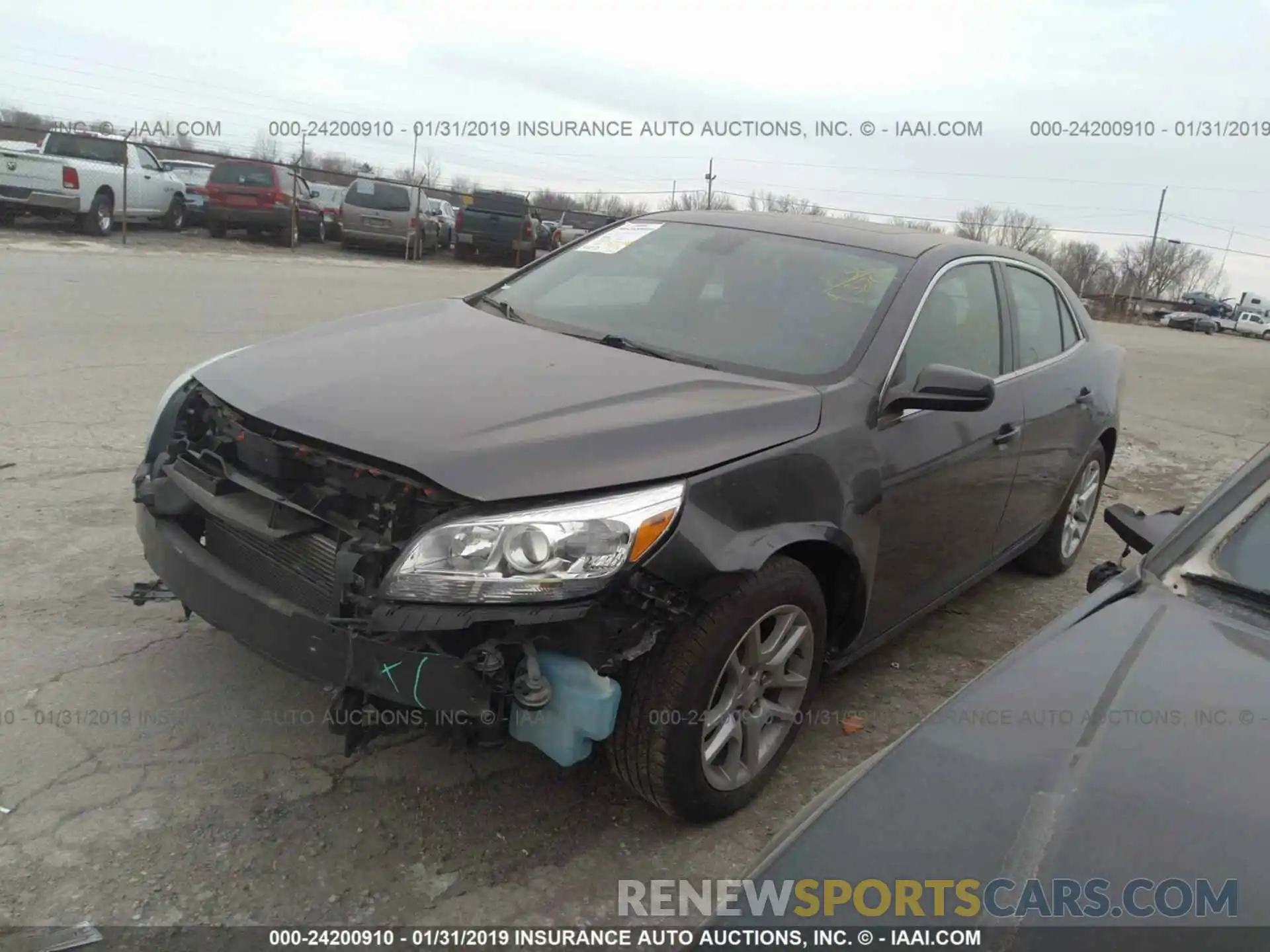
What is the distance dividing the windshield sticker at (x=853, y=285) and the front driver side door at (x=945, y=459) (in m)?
0.20

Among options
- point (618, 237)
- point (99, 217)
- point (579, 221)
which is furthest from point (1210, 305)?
point (618, 237)

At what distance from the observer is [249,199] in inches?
765

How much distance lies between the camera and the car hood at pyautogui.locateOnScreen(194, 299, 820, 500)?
2377 millimetres

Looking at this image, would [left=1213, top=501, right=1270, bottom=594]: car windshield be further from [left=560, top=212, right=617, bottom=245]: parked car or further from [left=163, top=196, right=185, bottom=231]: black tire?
[left=560, top=212, right=617, bottom=245]: parked car

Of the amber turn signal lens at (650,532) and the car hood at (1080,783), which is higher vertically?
the amber turn signal lens at (650,532)

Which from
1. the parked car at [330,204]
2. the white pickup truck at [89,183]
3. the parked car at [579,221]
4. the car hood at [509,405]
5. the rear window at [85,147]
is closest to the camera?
the car hood at [509,405]

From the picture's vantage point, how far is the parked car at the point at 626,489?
231cm

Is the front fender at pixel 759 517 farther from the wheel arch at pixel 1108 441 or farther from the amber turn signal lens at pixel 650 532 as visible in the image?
the wheel arch at pixel 1108 441

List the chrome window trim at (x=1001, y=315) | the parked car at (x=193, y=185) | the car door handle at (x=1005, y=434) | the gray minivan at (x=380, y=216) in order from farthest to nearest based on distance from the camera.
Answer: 1. the gray minivan at (x=380, y=216)
2. the parked car at (x=193, y=185)
3. the car door handle at (x=1005, y=434)
4. the chrome window trim at (x=1001, y=315)

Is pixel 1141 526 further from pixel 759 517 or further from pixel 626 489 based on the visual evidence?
pixel 626 489

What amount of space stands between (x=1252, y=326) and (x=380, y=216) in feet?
168

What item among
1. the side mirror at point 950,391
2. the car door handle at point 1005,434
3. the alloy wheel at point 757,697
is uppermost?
the side mirror at point 950,391

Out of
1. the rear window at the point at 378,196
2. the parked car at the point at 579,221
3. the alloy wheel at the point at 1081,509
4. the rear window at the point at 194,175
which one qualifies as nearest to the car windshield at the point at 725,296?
the alloy wheel at the point at 1081,509

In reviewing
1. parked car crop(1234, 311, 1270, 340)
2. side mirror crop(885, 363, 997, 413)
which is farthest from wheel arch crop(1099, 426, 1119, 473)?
parked car crop(1234, 311, 1270, 340)
